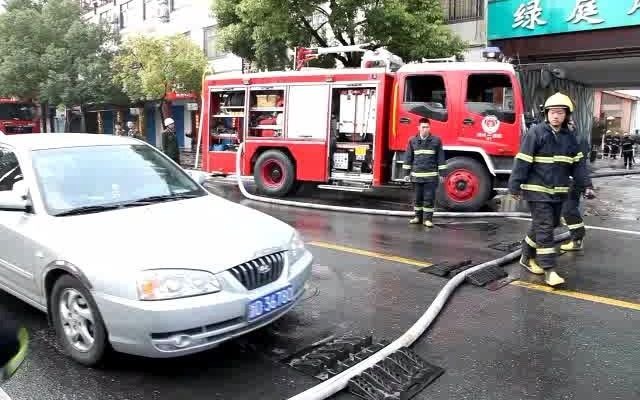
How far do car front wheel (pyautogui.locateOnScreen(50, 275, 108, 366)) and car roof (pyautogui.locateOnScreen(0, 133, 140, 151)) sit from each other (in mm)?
1295

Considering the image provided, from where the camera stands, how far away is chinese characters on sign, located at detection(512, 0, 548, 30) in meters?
15.8

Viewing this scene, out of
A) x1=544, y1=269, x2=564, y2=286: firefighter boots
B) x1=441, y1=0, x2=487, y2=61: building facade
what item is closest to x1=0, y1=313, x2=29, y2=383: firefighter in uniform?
x1=544, y1=269, x2=564, y2=286: firefighter boots

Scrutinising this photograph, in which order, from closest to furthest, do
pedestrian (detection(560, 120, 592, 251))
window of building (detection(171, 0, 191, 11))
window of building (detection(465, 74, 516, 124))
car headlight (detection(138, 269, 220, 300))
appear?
car headlight (detection(138, 269, 220, 300)) → pedestrian (detection(560, 120, 592, 251)) → window of building (detection(465, 74, 516, 124)) → window of building (detection(171, 0, 191, 11))

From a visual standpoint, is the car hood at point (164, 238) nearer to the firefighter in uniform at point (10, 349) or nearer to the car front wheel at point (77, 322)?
the car front wheel at point (77, 322)

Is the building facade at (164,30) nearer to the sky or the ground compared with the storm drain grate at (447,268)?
nearer to the sky

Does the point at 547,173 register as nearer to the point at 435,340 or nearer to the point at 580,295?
the point at 580,295

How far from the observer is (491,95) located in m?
9.50

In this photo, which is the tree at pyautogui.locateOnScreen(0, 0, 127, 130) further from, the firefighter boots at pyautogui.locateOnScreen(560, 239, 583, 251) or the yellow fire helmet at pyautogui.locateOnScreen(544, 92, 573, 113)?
the yellow fire helmet at pyautogui.locateOnScreen(544, 92, 573, 113)

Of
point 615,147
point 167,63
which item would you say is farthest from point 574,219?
point 615,147

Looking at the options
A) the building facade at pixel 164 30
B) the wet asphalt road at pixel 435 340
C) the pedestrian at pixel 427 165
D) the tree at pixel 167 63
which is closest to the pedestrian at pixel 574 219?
the wet asphalt road at pixel 435 340

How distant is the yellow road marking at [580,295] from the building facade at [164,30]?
20373mm

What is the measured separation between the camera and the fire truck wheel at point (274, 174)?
37.2 ft

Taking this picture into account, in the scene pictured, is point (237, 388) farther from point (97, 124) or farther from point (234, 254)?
point (97, 124)

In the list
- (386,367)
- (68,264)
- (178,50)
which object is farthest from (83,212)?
(178,50)
